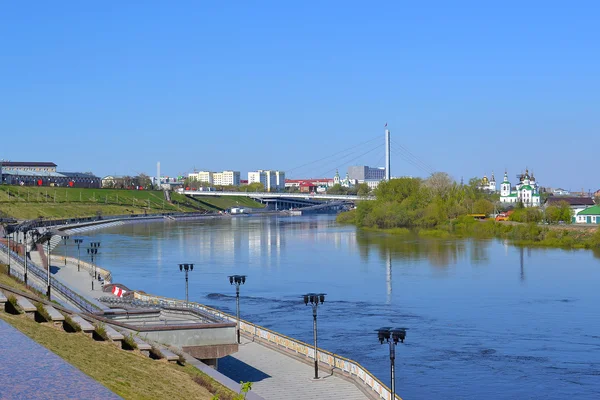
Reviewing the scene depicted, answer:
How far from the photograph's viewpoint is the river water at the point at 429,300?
1620 cm

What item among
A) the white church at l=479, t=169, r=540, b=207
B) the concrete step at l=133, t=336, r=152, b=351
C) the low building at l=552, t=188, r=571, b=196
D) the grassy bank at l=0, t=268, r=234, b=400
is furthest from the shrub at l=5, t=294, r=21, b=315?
the low building at l=552, t=188, r=571, b=196

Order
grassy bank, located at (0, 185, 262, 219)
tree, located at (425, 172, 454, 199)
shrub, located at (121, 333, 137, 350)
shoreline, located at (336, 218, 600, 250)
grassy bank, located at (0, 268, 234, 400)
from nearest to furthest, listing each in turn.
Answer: grassy bank, located at (0, 268, 234, 400) → shrub, located at (121, 333, 137, 350) → shoreline, located at (336, 218, 600, 250) → tree, located at (425, 172, 454, 199) → grassy bank, located at (0, 185, 262, 219)

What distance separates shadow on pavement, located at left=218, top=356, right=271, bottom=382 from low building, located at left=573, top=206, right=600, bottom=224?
48288mm

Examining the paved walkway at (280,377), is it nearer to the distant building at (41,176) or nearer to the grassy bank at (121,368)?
the grassy bank at (121,368)

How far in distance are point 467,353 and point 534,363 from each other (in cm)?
148

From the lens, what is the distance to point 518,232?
5278cm

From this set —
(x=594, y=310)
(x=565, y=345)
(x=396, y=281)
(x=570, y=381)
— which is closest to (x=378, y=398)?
(x=570, y=381)

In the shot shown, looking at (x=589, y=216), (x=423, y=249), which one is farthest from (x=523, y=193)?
(x=423, y=249)

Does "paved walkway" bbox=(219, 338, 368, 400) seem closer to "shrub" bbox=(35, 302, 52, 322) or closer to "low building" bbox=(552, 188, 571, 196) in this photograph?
"shrub" bbox=(35, 302, 52, 322)

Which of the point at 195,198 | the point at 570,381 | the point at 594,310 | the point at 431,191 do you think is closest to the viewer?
the point at 570,381

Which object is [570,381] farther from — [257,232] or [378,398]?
[257,232]

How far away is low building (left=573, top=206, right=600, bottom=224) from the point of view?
194ft

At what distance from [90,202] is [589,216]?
2229 inches

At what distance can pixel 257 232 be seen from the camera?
Result: 214ft
